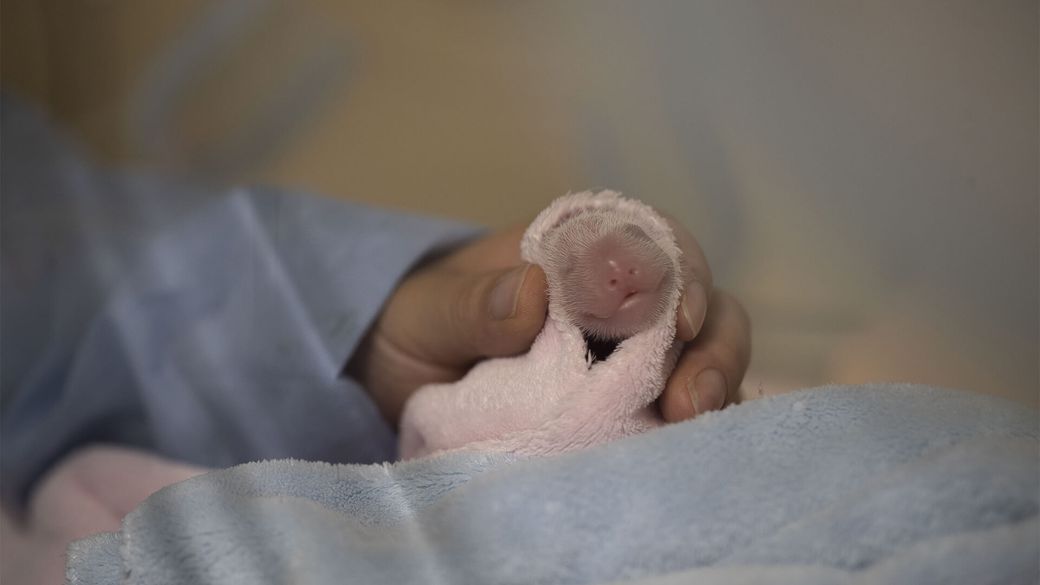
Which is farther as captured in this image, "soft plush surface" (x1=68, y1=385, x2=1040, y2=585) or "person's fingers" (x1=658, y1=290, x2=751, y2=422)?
"person's fingers" (x1=658, y1=290, x2=751, y2=422)

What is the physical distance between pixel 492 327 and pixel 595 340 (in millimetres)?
93

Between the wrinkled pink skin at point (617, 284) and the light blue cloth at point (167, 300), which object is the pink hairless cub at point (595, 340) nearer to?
the wrinkled pink skin at point (617, 284)

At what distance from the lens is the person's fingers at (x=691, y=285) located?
1.37 ft

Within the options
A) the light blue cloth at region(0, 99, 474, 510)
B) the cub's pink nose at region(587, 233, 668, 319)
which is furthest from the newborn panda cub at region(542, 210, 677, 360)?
the light blue cloth at region(0, 99, 474, 510)

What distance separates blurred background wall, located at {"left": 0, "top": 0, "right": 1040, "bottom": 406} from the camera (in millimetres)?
433

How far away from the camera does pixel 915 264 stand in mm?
458

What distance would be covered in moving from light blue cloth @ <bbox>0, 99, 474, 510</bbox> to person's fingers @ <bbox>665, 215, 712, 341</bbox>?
9.3 inches

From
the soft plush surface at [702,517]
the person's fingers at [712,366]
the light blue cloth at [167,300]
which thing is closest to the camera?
the soft plush surface at [702,517]

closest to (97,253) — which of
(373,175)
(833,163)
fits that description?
(373,175)

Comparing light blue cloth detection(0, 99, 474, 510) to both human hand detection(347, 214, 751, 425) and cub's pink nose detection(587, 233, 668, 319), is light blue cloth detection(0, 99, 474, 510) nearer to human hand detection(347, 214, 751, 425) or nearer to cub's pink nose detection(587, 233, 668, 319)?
human hand detection(347, 214, 751, 425)

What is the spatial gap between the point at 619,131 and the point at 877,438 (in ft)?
0.97

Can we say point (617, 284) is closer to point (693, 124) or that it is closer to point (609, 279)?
point (609, 279)

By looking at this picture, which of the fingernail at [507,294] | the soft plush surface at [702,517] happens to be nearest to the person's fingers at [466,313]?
the fingernail at [507,294]

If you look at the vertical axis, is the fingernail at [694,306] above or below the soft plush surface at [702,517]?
above
